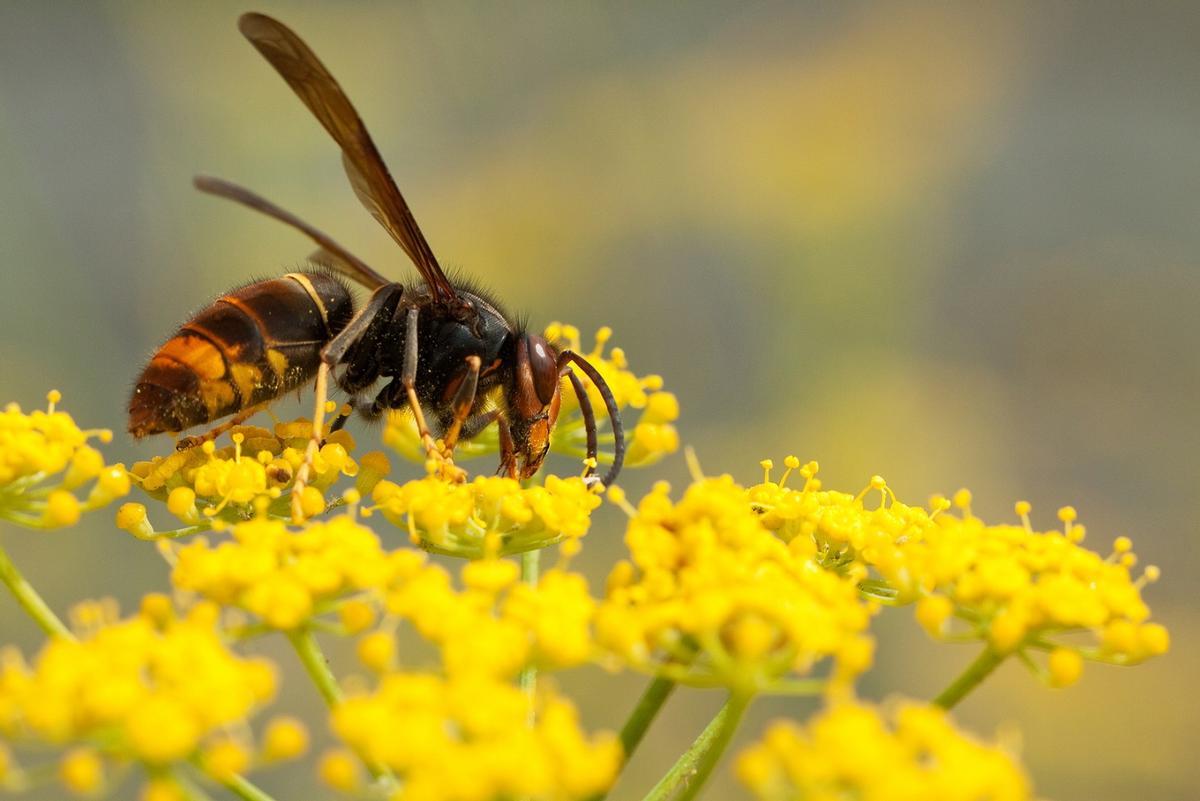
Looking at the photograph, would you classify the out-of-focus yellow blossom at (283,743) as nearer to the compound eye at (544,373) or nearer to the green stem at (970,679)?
the green stem at (970,679)

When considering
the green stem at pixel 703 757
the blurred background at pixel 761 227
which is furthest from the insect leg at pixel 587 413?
the blurred background at pixel 761 227

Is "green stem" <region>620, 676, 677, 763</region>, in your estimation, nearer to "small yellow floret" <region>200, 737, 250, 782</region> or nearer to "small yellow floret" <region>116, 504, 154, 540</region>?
"small yellow floret" <region>200, 737, 250, 782</region>

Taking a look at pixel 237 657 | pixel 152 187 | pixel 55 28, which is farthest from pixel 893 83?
pixel 237 657

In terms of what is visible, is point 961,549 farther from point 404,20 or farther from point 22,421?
point 404,20

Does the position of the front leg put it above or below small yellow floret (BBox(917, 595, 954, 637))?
above

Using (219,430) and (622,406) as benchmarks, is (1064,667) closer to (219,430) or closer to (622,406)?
(622,406)

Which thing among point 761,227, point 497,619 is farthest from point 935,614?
point 761,227

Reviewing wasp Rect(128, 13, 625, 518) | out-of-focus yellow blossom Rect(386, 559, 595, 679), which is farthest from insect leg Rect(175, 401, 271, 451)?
out-of-focus yellow blossom Rect(386, 559, 595, 679)
